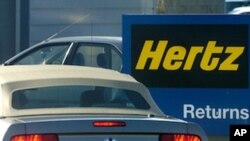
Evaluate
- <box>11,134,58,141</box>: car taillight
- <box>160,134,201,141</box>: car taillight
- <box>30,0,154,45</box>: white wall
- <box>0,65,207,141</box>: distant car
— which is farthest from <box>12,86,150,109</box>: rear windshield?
<box>30,0,154,45</box>: white wall

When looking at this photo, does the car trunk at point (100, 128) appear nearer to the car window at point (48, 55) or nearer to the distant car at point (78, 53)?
the distant car at point (78, 53)

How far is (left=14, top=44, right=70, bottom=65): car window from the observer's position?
11.6m

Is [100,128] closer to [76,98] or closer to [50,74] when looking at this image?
[76,98]

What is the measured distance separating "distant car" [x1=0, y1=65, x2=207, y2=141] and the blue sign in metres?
2.11

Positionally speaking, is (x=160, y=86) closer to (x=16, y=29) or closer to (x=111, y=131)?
(x=111, y=131)

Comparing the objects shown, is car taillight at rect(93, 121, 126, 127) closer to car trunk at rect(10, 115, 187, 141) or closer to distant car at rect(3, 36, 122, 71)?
car trunk at rect(10, 115, 187, 141)

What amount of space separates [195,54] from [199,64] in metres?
0.12

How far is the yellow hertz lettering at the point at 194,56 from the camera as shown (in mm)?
8977

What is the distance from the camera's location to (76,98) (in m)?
6.47

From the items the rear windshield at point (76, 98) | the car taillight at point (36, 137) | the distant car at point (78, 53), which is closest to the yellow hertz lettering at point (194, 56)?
the distant car at point (78, 53)

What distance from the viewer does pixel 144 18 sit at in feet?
29.8

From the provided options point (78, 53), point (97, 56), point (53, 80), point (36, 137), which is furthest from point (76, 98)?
point (78, 53)

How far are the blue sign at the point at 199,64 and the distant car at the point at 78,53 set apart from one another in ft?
7.05

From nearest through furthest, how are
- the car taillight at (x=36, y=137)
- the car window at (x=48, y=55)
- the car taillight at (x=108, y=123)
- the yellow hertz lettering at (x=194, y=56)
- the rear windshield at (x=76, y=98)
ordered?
the car taillight at (x=36, y=137), the car taillight at (x=108, y=123), the rear windshield at (x=76, y=98), the yellow hertz lettering at (x=194, y=56), the car window at (x=48, y=55)
